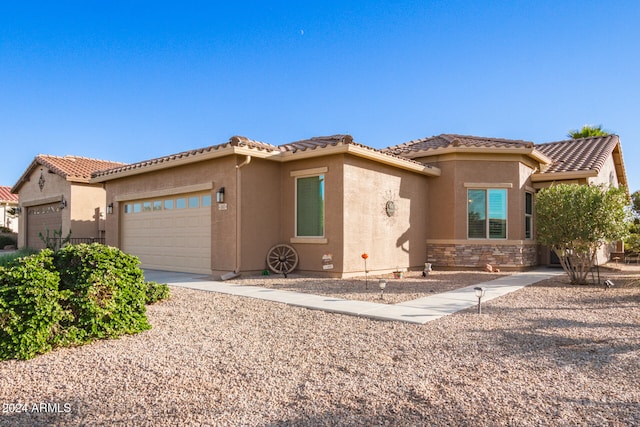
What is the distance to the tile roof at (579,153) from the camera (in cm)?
1436

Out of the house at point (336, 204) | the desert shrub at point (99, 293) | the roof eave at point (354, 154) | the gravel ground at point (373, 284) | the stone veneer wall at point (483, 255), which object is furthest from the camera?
the stone veneer wall at point (483, 255)

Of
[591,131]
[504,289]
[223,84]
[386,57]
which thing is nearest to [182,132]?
[223,84]

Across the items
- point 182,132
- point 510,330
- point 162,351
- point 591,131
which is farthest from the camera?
point 591,131

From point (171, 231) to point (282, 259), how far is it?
387 cm

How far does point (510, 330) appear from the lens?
5480 mm

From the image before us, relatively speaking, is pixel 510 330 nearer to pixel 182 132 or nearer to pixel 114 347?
pixel 114 347

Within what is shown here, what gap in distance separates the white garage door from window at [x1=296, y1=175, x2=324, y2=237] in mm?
2510

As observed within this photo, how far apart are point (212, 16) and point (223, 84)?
12.5 feet

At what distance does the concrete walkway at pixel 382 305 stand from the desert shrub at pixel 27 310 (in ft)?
11.9

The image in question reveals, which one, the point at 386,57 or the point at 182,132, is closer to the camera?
the point at 386,57

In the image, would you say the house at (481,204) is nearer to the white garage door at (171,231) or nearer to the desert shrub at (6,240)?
the white garage door at (171,231)

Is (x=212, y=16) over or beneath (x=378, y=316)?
over

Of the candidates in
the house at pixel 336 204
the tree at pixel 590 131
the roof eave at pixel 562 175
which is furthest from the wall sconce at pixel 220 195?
the tree at pixel 590 131

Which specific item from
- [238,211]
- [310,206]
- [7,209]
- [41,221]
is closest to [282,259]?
[310,206]
